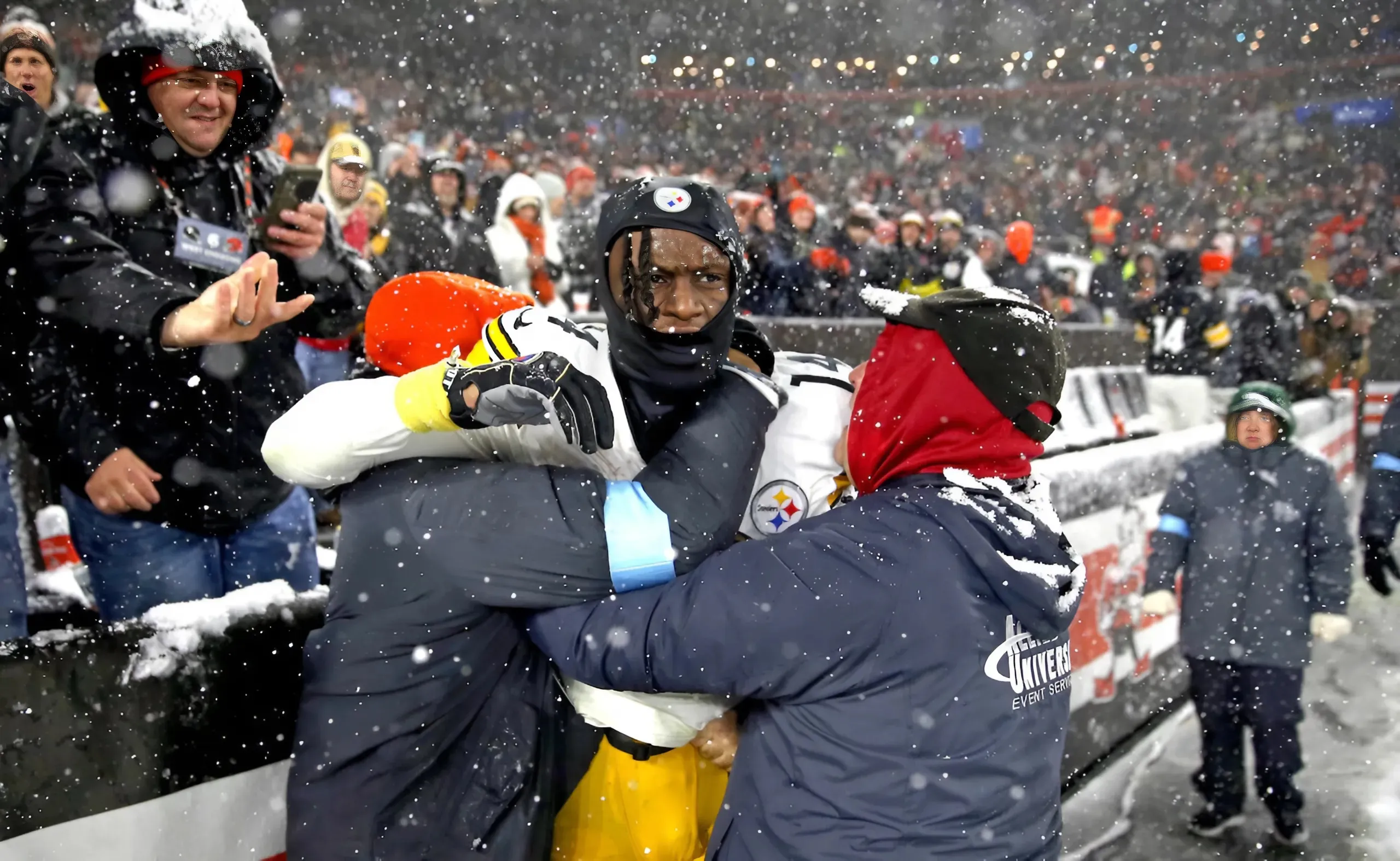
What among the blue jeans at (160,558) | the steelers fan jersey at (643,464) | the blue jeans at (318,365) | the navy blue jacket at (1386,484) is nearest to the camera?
the steelers fan jersey at (643,464)

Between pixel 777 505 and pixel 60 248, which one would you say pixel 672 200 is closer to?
pixel 777 505

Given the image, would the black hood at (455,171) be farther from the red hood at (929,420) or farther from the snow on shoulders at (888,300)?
the red hood at (929,420)

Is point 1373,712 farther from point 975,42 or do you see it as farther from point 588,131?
point 975,42

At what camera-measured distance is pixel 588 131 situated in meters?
26.2

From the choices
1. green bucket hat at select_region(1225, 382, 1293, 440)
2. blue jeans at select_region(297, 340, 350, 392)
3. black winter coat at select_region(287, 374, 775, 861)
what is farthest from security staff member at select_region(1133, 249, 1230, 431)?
black winter coat at select_region(287, 374, 775, 861)

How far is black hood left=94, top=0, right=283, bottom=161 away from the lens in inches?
101

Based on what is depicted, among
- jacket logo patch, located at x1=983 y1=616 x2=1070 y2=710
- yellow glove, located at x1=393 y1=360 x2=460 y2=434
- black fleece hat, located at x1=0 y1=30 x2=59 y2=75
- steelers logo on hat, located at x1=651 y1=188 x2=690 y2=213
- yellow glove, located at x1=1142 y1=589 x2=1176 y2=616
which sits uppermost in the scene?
black fleece hat, located at x1=0 y1=30 x2=59 y2=75

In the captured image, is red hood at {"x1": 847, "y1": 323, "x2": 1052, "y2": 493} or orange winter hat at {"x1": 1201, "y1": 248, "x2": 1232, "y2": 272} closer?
red hood at {"x1": 847, "y1": 323, "x2": 1052, "y2": 493}

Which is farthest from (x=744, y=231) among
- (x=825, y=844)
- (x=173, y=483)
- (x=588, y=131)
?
(x=588, y=131)

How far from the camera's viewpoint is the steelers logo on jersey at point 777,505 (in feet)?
7.82

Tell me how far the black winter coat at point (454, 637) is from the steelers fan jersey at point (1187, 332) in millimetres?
11629

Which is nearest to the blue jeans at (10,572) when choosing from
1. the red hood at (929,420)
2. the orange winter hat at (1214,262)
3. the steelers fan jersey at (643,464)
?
the steelers fan jersey at (643,464)

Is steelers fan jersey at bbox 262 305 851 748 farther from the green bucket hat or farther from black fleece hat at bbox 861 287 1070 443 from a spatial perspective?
the green bucket hat

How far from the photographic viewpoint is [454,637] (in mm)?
1951
